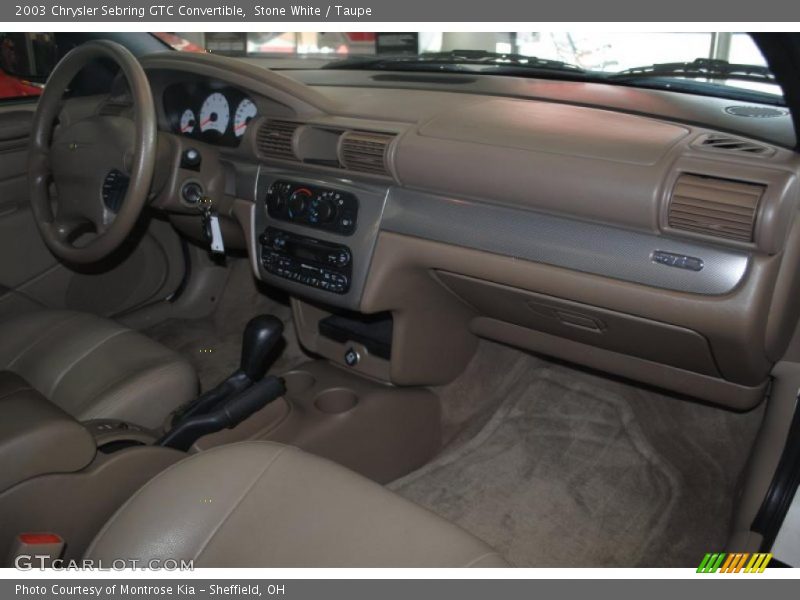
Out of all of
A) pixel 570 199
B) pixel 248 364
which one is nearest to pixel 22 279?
pixel 248 364

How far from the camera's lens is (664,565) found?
6.59 ft

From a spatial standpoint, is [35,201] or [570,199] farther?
[35,201]

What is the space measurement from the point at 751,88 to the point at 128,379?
178 centimetres

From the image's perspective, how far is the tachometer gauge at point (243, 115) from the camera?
2.31m

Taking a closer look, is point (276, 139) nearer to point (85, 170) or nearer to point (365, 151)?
point (365, 151)

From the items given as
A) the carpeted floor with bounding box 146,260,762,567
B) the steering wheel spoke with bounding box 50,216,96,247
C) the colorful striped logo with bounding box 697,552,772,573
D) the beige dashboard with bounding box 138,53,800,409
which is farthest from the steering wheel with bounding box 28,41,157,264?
the colorful striped logo with bounding box 697,552,772,573

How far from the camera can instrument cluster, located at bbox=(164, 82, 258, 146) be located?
92.4 inches

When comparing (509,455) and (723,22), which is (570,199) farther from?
(509,455)

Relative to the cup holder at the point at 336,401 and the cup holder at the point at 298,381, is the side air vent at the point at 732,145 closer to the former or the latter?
the cup holder at the point at 336,401

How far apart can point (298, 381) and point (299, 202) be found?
0.58 meters

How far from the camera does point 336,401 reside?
2252 mm

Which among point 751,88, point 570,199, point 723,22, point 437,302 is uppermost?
point 723,22

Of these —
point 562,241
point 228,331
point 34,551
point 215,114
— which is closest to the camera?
point 34,551

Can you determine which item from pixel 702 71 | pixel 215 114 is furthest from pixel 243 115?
pixel 702 71
